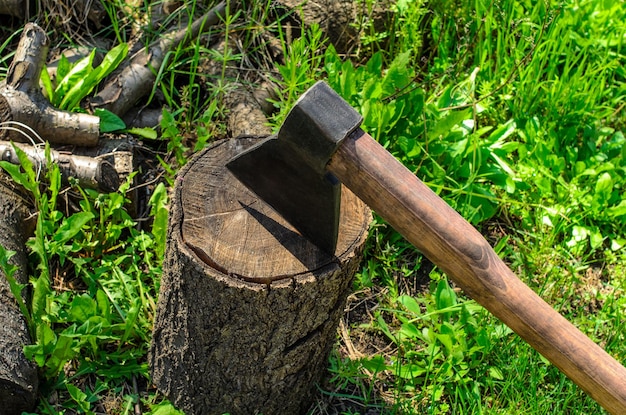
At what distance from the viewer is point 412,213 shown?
6.73 feet

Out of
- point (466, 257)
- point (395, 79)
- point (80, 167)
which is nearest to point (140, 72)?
point (80, 167)

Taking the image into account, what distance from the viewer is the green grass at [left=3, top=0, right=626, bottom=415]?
8.95 ft

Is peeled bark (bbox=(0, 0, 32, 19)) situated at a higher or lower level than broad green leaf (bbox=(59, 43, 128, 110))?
higher

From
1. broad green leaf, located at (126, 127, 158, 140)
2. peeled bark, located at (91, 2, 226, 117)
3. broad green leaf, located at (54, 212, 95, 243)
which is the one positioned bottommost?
broad green leaf, located at (54, 212, 95, 243)

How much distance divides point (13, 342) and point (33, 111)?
45.3 inches

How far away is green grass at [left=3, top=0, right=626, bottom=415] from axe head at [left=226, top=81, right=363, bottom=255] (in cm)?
75

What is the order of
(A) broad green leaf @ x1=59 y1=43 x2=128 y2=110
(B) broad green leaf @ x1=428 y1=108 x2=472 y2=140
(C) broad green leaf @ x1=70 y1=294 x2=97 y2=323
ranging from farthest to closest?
(A) broad green leaf @ x1=59 y1=43 x2=128 y2=110 < (B) broad green leaf @ x1=428 y1=108 x2=472 y2=140 < (C) broad green leaf @ x1=70 y1=294 x2=97 y2=323

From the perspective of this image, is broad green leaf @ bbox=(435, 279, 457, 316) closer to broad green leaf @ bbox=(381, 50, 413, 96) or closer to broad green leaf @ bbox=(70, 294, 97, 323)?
broad green leaf @ bbox=(381, 50, 413, 96)

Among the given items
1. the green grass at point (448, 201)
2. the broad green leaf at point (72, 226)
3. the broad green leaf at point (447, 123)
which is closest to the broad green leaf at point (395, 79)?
the green grass at point (448, 201)

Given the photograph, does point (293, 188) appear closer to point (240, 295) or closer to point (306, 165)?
point (306, 165)

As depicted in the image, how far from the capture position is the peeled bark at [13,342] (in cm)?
243

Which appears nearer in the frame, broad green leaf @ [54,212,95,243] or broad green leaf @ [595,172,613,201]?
broad green leaf @ [54,212,95,243]

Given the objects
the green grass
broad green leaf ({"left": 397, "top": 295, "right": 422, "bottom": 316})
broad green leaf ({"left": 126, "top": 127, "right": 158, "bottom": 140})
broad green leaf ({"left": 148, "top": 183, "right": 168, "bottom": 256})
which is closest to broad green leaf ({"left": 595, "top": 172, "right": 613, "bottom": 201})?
the green grass

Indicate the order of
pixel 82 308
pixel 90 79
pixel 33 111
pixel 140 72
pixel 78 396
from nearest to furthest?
pixel 78 396 < pixel 82 308 < pixel 33 111 < pixel 90 79 < pixel 140 72
